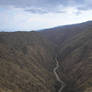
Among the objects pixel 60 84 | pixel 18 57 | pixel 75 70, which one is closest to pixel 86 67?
pixel 75 70

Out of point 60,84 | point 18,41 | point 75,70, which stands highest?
point 18,41

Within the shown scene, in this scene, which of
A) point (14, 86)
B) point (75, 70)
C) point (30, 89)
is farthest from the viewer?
point (75, 70)

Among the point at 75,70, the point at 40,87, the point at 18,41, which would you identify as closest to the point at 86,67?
the point at 75,70

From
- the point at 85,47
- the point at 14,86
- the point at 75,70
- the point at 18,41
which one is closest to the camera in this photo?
the point at 14,86

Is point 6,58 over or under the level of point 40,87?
over

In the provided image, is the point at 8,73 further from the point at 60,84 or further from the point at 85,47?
the point at 85,47

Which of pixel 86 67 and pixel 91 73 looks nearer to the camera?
pixel 91 73

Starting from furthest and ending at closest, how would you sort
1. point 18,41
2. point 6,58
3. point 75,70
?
point 18,41, point 75,70, point 6,58

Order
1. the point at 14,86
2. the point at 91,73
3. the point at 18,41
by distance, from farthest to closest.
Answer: the point at 18,41 → the point at 91,73 → the point at 14,86

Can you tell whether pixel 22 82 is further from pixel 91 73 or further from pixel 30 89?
pixel 91 73
